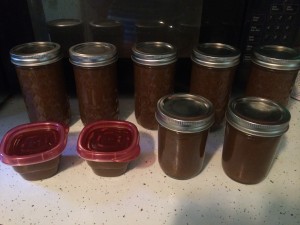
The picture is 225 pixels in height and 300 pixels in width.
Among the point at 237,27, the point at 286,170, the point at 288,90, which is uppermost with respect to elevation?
the point at 237,27

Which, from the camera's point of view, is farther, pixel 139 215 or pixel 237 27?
pixel 237 27

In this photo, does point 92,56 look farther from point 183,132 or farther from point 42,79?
point 183,132

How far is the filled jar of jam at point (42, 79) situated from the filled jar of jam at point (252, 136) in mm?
363

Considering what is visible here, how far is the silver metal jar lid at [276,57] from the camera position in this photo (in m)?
0.51

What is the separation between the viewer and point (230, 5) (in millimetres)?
546

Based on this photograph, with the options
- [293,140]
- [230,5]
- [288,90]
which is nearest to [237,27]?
[230,5]

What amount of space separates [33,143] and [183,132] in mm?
277

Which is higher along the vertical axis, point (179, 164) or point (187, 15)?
point (187, 15)

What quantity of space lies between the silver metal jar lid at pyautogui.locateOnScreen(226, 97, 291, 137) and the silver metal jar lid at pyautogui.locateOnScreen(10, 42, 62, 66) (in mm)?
364

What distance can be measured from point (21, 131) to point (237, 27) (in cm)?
50

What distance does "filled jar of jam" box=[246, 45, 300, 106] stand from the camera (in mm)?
518

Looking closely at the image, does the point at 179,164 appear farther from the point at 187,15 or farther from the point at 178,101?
the point at 187,15

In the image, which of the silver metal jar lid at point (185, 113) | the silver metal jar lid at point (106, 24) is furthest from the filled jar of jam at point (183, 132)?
the silver metal jar lid at point (106, 24)

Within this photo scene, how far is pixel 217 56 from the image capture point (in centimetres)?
51
